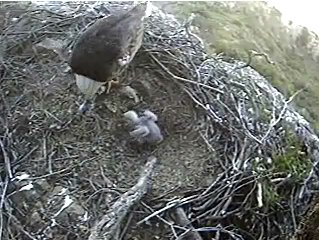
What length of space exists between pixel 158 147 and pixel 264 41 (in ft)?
3.14

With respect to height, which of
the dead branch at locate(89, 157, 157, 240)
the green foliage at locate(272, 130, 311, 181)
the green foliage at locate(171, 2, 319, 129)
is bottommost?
the dead branch at locate(89, 157, 157, 240)

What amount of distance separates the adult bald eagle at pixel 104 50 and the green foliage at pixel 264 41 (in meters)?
0.55

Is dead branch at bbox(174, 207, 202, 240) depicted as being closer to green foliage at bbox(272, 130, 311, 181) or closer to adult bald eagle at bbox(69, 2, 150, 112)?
green foliage at bbox(272, 130, 311, 181)

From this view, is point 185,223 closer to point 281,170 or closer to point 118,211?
point 118,211

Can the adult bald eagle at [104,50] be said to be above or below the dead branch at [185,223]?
above

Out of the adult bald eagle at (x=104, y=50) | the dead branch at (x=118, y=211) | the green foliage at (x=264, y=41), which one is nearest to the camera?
the dead branch at (x=118, y=211)

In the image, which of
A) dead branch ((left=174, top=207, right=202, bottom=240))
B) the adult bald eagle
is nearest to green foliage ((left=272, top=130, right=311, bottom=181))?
dead branch ((left=174, top=207, right=202, bottom=240))

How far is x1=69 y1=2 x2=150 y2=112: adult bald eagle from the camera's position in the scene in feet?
8.69

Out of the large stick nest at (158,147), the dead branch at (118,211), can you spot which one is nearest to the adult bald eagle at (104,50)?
the large stick nest at (158,147)

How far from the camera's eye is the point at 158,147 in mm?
2633

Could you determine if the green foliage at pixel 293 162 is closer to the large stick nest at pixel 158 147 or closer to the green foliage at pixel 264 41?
the large stick nest at pixel 158 147

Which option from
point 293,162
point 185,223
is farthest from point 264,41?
point 185,223

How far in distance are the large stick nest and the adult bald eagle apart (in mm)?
99

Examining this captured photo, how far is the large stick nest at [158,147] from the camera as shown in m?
2.40
